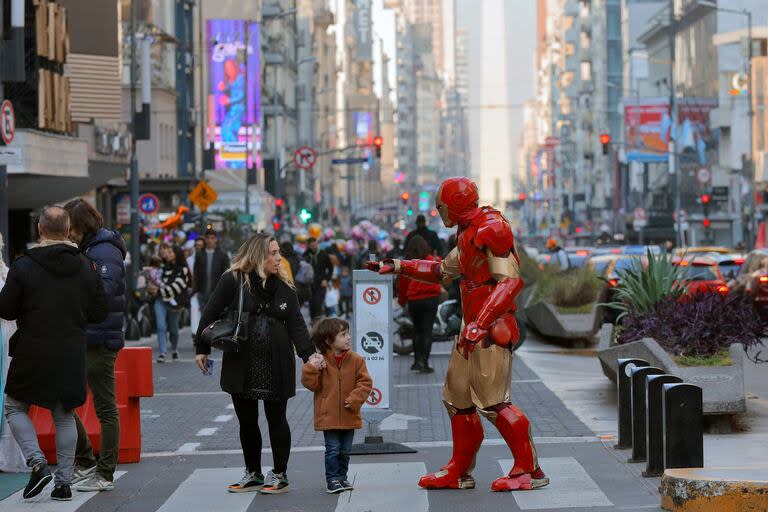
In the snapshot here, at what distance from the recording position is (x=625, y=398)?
476 inches

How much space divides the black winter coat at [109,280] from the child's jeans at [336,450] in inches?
59.8

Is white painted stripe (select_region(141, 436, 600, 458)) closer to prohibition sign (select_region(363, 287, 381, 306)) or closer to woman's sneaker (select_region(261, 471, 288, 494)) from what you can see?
prohibition sign (select_region(363, 287, 381, 306))

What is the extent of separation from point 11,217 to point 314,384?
1174 inches

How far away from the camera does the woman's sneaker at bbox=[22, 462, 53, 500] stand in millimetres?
10289

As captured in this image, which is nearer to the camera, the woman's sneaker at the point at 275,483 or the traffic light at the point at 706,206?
the woman's sneaker at the point at 275,483

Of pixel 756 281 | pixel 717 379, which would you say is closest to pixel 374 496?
pixel 717 379

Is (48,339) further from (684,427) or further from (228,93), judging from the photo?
(228,93)

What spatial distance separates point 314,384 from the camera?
35.0 ft

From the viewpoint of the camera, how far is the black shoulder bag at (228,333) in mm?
10391

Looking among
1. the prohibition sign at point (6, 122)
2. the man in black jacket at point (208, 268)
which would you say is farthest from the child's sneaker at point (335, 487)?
the man in black jacket at point (208, 268)

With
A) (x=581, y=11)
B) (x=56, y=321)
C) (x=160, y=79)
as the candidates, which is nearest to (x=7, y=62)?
(x=56, y=321)

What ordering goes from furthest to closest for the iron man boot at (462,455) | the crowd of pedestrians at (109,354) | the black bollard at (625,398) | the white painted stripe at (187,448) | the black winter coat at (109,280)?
the white painted stripe at (187,448) < the black bollard at (625,398) < the black winter coat at (109,280) < the iron man boot at (462,455) < the crowd of pedestrians at (109,354)

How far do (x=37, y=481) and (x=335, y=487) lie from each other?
174 centimetres

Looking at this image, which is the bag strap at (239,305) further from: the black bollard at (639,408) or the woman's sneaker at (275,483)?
Answer: the black bollard at (639,408)
